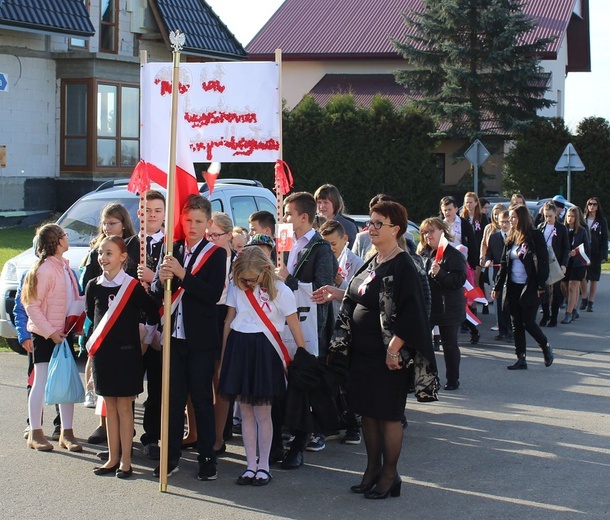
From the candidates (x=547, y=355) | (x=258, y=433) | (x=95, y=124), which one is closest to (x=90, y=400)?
(x=258, y=433)

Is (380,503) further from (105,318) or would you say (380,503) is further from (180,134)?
(180,134)

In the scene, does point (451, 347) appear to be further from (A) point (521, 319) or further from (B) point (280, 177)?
(B) point (280, 177)

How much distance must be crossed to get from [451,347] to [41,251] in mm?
4329

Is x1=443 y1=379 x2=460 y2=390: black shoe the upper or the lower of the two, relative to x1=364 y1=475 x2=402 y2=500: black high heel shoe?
upper

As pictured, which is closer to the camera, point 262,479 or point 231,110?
point 262,479

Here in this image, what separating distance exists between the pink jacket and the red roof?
40869 millimetres

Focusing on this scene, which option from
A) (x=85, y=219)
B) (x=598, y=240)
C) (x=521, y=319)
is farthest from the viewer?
(x=598, y=240)

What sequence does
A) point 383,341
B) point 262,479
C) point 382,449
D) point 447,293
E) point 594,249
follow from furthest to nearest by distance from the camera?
point 594,249
point 447,293
point 262,479
point 382,449
point 383,341

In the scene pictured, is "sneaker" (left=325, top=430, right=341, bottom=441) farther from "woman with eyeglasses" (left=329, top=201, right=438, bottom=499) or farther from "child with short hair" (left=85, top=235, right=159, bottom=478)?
"child with short hair" (left=85, top=235, right=159, bottom=478)

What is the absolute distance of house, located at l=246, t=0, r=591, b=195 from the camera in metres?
47.4

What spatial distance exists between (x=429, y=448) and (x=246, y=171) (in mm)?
27183

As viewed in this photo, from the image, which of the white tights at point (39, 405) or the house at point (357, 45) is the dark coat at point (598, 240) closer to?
the white tights at point (39, 405)

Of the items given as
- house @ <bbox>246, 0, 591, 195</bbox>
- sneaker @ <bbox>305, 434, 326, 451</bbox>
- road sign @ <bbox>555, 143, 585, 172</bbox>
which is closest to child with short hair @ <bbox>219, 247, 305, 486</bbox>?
sneaker @ <bbox>305, 434, 326, 451</bbox>

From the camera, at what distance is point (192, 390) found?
681 centimetres
